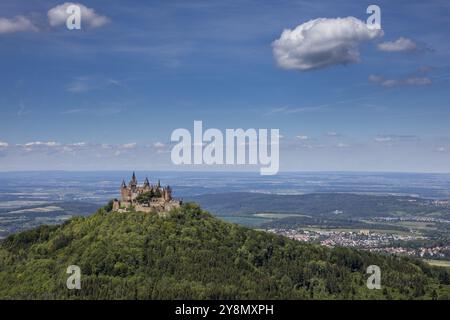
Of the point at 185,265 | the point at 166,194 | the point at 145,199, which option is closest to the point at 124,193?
the point at 145,199

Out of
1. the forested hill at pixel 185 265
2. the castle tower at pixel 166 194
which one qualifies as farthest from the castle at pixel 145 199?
the forested hill at pixel 185 265

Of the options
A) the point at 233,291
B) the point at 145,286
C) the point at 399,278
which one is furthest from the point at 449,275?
the point at 145,286

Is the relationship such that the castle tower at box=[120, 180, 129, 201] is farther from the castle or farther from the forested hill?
the forested hill

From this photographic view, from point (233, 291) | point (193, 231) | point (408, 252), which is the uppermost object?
point (193, 231)

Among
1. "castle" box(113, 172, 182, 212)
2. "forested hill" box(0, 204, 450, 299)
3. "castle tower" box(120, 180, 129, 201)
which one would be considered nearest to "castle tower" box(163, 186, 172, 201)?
"castle" box(113, 172, 182, 212)

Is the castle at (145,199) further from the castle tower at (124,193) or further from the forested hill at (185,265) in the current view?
the forested hill at (185,265)

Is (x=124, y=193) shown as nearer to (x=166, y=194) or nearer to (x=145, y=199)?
(x=145, y=199)

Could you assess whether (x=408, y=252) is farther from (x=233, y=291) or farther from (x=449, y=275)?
(x=233, y=291)
